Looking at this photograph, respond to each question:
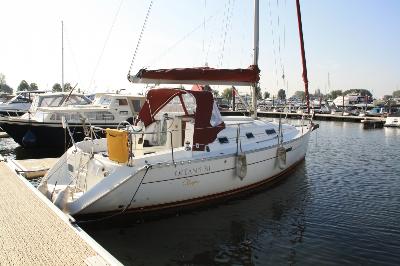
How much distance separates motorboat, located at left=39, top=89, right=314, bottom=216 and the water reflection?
1.66 feet

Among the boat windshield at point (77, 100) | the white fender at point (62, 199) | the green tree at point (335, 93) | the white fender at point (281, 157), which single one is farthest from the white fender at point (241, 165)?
the green tree at point (335, 93)

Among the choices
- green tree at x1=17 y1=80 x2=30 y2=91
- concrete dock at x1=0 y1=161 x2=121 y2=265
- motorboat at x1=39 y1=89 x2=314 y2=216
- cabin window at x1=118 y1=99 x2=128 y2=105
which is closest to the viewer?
concrete dock at x1=0 y1=161 x2=121 y2=265

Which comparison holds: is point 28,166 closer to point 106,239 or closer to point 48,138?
point 48,138

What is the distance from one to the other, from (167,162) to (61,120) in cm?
1491

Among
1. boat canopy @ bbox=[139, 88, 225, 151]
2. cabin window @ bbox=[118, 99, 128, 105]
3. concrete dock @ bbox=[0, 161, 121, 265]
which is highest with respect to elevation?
cabin window @ bbox=[118, 99, 128, 105]

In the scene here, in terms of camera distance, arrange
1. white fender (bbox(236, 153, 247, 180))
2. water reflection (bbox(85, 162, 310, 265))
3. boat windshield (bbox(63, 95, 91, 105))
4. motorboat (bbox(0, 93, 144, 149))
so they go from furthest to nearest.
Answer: boat windshield (bbox(63, 95, 91, 105)) < motorboat (bbox(0, 93, 144, 149)) < white fender (bbox(236, 153, 247, 180)) < water reflection (bbox(85, 162, 310, 265))

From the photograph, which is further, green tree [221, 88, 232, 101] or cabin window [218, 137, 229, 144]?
green tree [221, 88, 232, 101]

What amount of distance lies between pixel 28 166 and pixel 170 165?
354 inches

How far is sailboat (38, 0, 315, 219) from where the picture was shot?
9711mm

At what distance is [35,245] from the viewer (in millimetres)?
7277

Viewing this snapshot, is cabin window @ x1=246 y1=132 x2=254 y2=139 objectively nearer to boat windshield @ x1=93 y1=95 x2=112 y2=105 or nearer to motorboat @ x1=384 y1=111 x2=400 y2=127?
boat windshield @ x1=93 y1=95 x2=112 y2=105

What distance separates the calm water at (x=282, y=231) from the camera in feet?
28.3

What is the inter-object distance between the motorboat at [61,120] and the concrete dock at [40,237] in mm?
12724

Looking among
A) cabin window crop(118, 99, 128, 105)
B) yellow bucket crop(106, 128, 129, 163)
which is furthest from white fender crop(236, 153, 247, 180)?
cabin window crop(118, 99, 128, 105)
